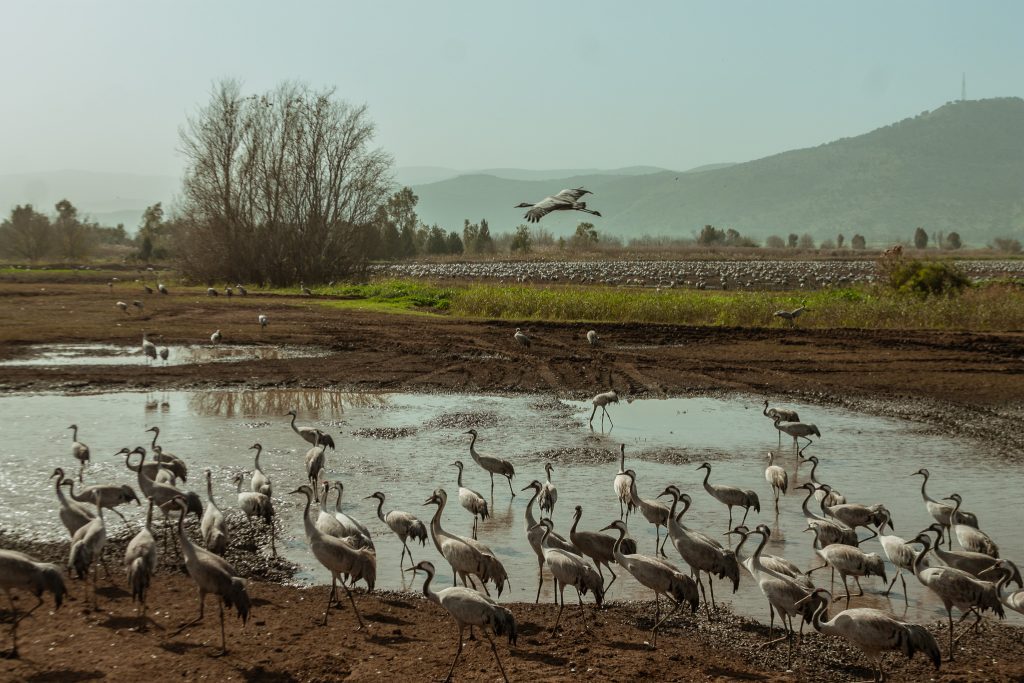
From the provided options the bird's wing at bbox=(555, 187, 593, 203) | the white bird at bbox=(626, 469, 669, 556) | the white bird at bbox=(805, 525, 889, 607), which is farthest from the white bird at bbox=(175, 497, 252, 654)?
the bird's wing at bbox=(555, 187, 593, 203)

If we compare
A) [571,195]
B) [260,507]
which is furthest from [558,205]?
[260,507]

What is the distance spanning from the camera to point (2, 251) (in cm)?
8575

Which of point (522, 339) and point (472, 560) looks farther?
point (522, 339)

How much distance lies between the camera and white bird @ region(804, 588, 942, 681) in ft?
22.3

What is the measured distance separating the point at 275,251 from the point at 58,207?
41266 millimetres

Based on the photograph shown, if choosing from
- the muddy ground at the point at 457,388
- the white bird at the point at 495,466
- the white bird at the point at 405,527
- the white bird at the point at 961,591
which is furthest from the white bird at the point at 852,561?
the white bird at the point at 495,466

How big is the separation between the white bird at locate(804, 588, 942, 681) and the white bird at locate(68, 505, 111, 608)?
629 cm

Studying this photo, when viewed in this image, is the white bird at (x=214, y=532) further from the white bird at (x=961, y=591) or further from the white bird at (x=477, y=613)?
the white bird at (x=961, y=591)

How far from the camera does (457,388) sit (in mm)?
20266

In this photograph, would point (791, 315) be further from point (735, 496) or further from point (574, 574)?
point (574, 574)

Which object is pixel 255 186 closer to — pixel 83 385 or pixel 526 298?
pixel 526 298

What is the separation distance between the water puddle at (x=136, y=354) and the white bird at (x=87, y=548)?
48.5 ft

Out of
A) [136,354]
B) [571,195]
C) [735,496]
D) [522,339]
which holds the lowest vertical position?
[735,496]

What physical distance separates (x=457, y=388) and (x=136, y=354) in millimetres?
9650
